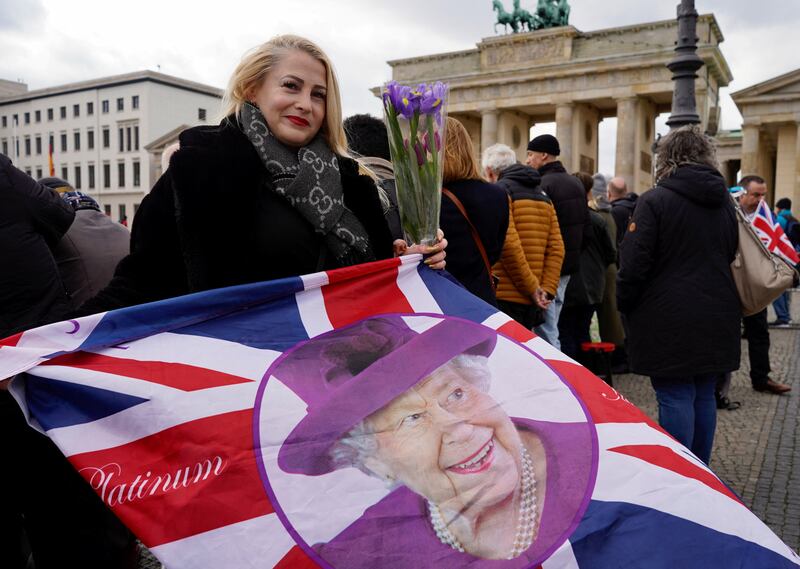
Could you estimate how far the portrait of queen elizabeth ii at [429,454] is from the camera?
1619 mm

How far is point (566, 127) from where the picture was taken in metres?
44.1

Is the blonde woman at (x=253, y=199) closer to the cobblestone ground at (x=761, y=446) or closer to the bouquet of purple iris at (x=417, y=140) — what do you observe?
the bouquet of purple iris at (x=417, y=140)

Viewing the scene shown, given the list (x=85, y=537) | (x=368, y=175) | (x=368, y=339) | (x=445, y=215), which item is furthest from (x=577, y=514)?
(x=445, y=215)

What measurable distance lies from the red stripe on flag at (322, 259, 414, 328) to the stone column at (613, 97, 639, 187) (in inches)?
1651

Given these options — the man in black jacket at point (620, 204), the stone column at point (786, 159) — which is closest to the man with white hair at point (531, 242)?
the man in black jacket at point (620, 204)

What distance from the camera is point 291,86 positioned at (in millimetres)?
2273

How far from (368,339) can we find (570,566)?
764 millimetres

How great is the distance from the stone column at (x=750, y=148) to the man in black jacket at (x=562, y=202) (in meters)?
36.8

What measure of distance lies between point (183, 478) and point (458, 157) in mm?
2607

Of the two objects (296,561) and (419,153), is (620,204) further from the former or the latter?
(296,561)

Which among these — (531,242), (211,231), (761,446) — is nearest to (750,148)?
(761,446)

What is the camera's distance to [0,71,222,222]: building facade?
67.2 m

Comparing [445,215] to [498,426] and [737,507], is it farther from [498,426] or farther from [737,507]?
[737,507]

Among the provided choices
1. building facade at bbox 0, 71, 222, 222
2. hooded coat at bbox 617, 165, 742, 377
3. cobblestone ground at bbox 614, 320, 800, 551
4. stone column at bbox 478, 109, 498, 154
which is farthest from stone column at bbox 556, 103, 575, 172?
hooded coat at bbox 617, 165, 742, 377
